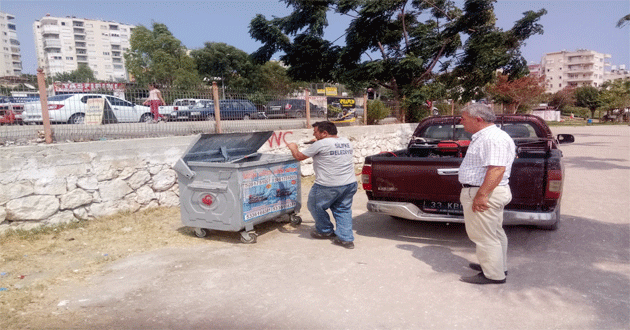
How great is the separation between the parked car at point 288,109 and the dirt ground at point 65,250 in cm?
342

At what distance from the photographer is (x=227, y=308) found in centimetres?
332

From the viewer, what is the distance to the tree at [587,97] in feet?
206

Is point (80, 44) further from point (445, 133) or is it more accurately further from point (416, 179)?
point (416, 179)

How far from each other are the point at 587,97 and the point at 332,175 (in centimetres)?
7789

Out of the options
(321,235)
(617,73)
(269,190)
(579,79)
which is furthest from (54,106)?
(617,73)

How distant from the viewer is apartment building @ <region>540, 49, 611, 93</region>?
109 m

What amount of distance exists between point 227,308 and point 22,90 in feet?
15.6

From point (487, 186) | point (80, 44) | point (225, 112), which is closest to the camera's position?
point (487, 186)

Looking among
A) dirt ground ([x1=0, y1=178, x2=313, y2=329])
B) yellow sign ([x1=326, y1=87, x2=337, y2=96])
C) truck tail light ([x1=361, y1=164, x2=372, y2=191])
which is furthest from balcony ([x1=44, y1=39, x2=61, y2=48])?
truck tail light ([x1=361, y1=164, x2=372, y2=191])

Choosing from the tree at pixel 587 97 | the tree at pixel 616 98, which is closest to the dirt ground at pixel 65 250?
the tree at pixel 616 98

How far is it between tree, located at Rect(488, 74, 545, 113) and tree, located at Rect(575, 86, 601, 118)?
30223mm

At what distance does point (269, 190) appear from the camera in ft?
17.4

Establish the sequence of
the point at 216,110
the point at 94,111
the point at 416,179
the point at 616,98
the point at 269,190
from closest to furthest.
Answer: the point at 416,179
the point at 269,190
the point at 94,111
the point at 216,110
the point at 616,98

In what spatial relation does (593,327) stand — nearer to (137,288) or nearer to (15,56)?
(137,288)
